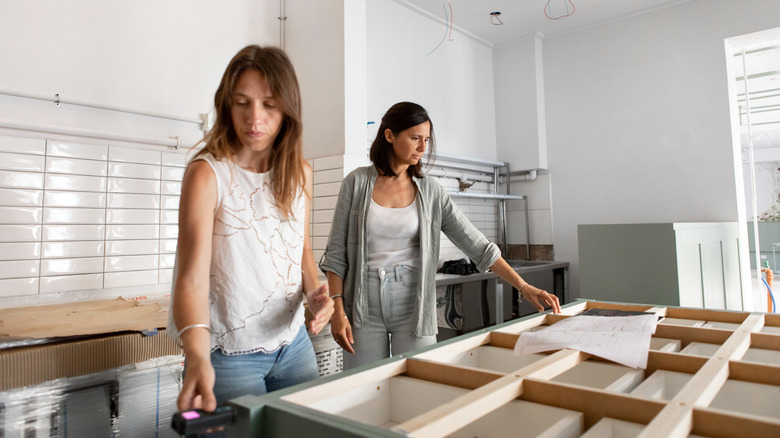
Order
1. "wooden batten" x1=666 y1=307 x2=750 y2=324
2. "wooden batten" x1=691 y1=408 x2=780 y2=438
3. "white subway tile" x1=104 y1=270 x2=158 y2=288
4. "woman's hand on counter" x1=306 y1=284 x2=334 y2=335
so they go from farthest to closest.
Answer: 1. "white subway tile" x1=104 y1=270 x2=158 y2=288
2. "wooden batten" x1=666 y1=307 x2=750 y2=324
3. "woman's hand on counter" x1=306 y1=284 x2=334 y2=335
4. "wooden batten" x1=691 y1=408 x2=780 y2=438

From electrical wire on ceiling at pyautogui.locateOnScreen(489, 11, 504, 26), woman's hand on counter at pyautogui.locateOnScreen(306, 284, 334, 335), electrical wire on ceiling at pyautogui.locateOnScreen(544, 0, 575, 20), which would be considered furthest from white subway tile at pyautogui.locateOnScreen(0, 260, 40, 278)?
electrical wire on ceiling at pyautogui.locateOnScreen(544, 0, 575, 20)

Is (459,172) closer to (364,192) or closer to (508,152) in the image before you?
(508,152)

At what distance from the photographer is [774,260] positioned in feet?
20.2

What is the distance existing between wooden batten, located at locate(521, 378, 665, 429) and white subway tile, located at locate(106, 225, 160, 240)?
1864 mm

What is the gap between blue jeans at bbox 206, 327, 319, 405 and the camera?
0.87 meters

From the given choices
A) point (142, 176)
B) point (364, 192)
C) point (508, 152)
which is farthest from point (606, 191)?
point (142, 176)

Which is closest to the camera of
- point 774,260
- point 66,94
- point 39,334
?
point 39,334

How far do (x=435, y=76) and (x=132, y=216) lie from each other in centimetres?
232

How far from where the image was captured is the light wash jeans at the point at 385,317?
4.62ft

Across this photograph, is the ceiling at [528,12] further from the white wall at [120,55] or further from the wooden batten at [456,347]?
the wooden batten at [456,347]

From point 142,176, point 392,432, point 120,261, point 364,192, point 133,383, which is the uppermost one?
point 142,176

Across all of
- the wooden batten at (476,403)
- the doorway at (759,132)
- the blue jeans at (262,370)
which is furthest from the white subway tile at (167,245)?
the doorway at (759,132)

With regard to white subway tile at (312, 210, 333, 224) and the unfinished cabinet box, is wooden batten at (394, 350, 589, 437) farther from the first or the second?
white subway tile at (312, 210, 333, 224)

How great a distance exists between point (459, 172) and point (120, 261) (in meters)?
2.41
